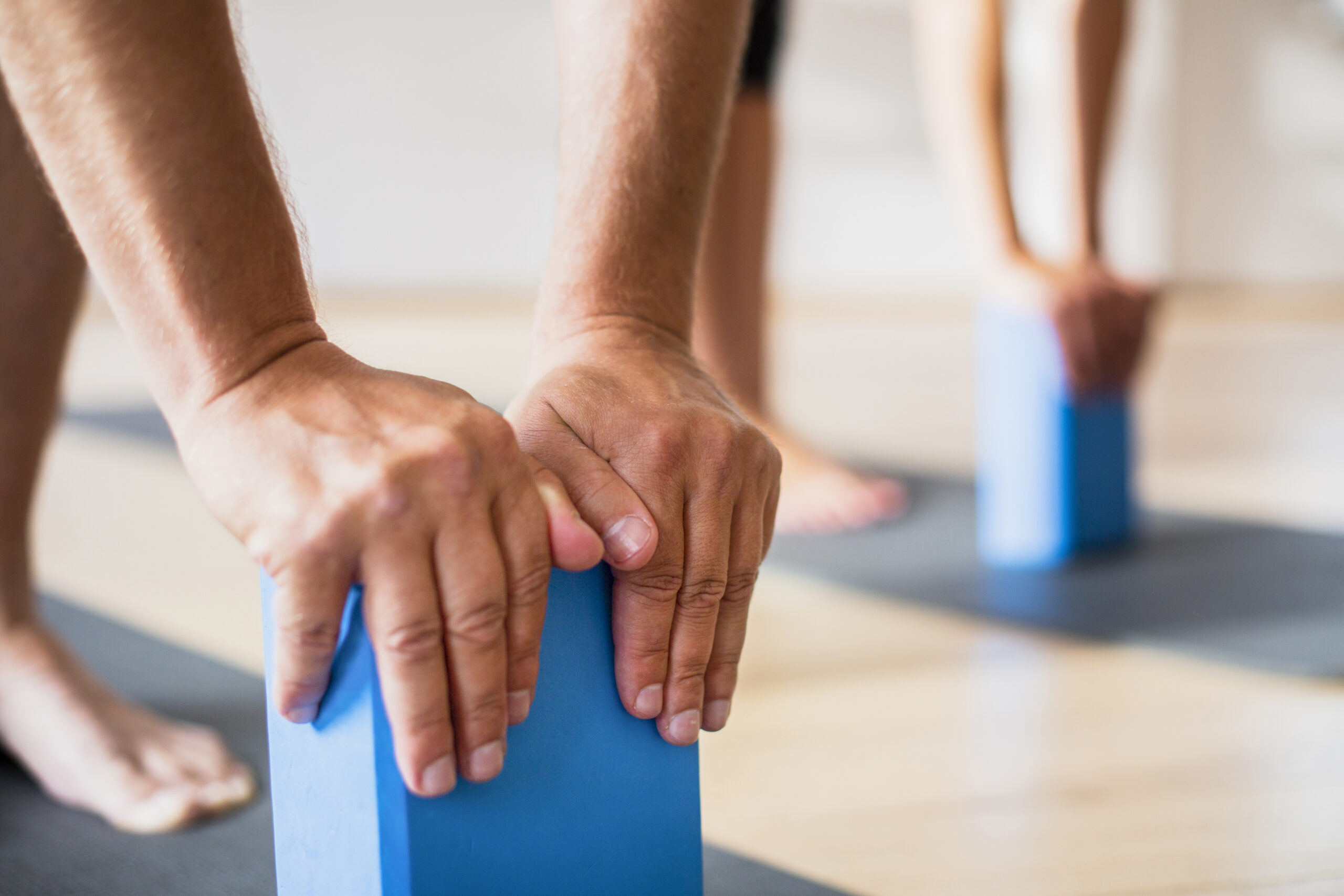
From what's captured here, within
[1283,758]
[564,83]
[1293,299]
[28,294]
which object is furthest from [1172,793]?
[1293,299]

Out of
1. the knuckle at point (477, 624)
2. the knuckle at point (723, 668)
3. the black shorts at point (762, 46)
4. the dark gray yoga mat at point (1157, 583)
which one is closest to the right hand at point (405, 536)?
the knuckle at point (477, 624)

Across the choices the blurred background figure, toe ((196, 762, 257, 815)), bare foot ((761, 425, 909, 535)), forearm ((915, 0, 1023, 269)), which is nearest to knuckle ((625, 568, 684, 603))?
toe ((196, 762, 257, 815))

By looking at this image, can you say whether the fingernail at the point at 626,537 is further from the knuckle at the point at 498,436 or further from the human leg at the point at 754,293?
the human leg at the point at 754,293

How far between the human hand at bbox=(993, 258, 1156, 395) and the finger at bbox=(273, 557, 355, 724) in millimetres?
1170

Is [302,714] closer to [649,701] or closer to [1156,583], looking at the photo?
[649,701]

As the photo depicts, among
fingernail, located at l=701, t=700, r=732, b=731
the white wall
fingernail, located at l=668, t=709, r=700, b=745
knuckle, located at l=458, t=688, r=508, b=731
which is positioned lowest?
the white wall

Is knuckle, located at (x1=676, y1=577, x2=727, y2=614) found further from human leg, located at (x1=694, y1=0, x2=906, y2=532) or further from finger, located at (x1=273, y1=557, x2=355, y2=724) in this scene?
human leg, located at (x1=694, y1=0, x2=906, y2=532)

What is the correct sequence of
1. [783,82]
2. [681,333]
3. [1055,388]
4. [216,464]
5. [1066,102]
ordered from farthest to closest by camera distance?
1. [783,82]
2. [1066,102]
3. [1055,388]
4. [681,333]
5. [216,464]

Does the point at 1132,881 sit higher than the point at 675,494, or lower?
lower

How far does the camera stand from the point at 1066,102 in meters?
1.69

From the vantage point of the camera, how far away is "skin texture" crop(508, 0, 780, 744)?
564 millimetres

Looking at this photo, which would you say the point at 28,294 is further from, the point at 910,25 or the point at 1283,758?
the point at 910,25

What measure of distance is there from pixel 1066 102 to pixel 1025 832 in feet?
3.88

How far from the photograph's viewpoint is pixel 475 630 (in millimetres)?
495
